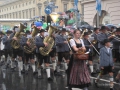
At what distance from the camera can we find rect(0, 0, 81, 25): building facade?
76625mm

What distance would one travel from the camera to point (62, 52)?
11508 millimetres

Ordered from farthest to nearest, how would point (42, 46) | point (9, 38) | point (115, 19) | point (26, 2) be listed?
point (26, 2) < point (115, 19) < point (9, 38) < point (42, 46)

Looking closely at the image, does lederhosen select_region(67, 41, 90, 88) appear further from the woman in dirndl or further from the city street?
the city street

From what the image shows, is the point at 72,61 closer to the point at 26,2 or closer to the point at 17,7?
the point at 26,2

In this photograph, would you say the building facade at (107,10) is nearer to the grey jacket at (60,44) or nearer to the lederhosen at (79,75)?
the grey jacket at (60,44)

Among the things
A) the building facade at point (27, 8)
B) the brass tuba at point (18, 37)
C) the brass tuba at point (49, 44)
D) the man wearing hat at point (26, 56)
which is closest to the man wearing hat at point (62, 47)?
the brass tuba at point (49, 44)

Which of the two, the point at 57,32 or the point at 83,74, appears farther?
the point at 57,32

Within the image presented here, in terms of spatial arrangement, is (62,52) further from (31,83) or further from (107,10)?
(107,10)

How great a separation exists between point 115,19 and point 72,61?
1638cm

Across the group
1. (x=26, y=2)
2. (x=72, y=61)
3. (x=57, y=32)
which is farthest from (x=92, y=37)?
(x=26, y=2)

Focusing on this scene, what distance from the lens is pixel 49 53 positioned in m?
11.2

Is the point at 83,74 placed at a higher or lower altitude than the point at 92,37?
lower

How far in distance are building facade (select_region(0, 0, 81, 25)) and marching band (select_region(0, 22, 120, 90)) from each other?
62817 millimetres

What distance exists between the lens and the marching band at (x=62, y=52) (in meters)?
7.36
